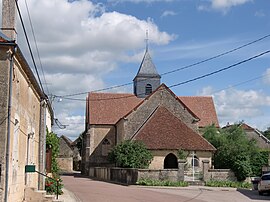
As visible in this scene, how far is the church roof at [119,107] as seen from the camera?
66.1 m

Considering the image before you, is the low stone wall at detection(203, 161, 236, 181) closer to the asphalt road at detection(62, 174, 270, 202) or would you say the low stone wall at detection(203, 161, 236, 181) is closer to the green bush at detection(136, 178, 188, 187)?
the green bush at detection(136, 178, 188, 187)

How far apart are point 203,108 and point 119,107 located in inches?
482

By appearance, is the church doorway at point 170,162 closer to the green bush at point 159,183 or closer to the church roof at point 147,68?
the green bush at point 159,183

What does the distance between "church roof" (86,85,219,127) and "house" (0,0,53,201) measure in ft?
145

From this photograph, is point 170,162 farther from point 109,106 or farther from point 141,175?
point 109,106

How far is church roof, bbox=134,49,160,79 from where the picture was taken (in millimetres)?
68938

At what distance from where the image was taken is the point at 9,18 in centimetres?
1555

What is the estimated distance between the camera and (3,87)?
1412cm

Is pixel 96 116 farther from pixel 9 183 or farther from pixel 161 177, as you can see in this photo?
pixel 9 183

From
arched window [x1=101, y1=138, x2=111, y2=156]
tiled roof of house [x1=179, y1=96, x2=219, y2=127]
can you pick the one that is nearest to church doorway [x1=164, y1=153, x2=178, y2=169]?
arched window [x1=101, y1=138, x2=111, y2=156]

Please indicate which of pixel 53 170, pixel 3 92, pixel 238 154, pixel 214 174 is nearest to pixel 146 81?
pixel 238 154

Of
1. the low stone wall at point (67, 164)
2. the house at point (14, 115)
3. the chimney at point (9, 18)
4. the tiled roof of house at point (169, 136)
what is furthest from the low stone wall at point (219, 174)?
the low stone wall at point (67, 164)

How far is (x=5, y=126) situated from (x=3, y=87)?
3.77 ft

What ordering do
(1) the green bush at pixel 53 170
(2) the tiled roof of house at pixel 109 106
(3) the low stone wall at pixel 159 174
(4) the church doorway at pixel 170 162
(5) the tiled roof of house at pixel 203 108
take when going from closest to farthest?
(1) the green bush at pixel 53 170, (3) the low stone wall at pixel 159 174, (4) the church doorway at pixel 170 162, (2) the tiled roof of house at pixel 109 106, (5) the tiled roof of house at pixel 203 108
